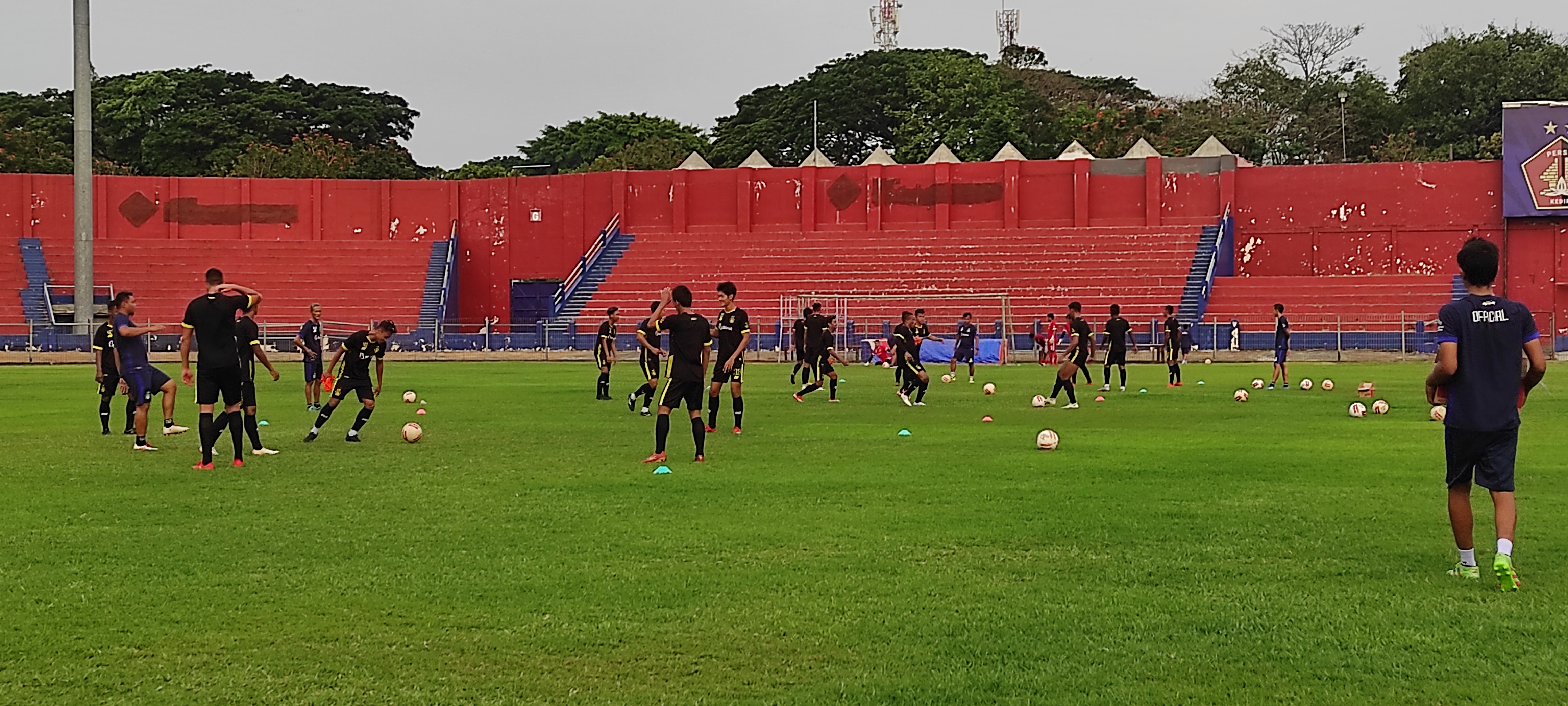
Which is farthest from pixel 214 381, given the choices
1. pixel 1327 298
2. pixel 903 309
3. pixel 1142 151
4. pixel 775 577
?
pixel 1142 151

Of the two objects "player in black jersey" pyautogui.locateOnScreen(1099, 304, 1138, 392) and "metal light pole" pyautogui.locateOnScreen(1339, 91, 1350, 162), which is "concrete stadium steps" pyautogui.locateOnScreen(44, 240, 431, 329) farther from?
"metal light pole" pyautogui.locateOnScreen(1339, 91, 1350, 162)

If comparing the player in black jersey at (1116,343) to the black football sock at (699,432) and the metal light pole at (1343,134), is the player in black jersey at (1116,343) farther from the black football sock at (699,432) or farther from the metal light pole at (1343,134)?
the metal light pole at (1343,134)

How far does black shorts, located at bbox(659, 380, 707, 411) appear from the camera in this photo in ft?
43.8

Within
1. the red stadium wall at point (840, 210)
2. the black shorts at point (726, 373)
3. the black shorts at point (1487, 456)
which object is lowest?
the black shorts at point (1487, 456)

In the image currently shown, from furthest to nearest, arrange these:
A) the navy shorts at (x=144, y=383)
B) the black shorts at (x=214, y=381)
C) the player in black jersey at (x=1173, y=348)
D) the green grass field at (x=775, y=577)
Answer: the player in black jersey at (x=1173, y=348)
the navy shorts at (x=144, y=383)
the black shorts at (x=214, y=381)
the green grass field at (x=775, y=577)

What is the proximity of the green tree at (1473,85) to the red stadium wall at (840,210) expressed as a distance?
57.2 feet

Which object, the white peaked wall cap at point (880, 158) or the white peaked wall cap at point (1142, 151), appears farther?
the white peaked wall cap at point (880, 158)

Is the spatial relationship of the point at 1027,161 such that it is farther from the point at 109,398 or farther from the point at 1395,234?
the point at 109,398

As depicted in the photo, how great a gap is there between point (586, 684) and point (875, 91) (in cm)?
7307

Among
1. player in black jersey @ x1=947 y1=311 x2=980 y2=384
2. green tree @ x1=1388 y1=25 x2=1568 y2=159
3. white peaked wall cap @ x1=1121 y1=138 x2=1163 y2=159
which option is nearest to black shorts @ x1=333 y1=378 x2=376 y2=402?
player in black jersey @ x1=947 y1=311 x2=980 y2=384

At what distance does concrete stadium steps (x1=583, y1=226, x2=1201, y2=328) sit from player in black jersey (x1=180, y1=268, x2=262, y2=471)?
34118 mm

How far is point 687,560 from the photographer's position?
8.42 m

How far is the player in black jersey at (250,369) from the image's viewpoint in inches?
561

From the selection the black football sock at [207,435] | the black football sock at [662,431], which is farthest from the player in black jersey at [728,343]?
the black football sock at [207,435]
